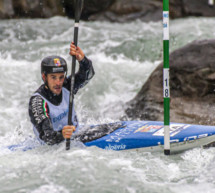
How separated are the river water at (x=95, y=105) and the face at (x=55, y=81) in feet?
2.21

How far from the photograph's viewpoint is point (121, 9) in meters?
15.0

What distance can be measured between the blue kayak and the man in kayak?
0.32 metres

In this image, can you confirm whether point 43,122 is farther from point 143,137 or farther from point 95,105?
point 95,105

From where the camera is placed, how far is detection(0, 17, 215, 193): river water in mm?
3408

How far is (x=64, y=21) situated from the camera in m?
14.0

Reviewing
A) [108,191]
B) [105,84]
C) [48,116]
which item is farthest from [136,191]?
[105,84]

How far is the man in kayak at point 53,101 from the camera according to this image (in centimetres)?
401

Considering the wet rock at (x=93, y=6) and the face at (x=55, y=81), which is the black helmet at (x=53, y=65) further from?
the wet rock at (x=93, y=6)

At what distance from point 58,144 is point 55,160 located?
31 centimetres

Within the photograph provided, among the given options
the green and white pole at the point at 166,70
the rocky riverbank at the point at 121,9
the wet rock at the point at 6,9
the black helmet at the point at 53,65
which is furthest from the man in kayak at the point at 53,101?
the rocky riverbank at the point at 121,9

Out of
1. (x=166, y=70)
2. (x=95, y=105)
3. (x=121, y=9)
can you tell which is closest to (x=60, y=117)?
(x=166, y=70)

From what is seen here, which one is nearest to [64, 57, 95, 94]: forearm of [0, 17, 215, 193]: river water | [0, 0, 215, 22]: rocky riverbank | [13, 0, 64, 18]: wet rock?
[0, 17, 215, 193]: river water

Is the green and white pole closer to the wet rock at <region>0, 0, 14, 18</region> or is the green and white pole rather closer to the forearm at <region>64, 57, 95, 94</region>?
the forearm at <region>64, 57, 95, 94</region>

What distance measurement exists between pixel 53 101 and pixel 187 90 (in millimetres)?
2833
